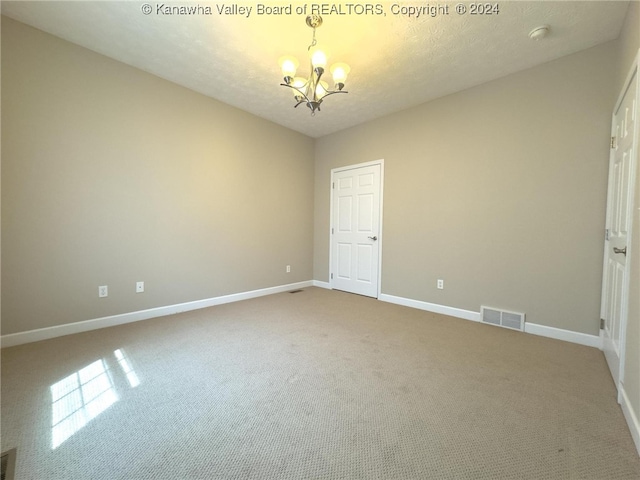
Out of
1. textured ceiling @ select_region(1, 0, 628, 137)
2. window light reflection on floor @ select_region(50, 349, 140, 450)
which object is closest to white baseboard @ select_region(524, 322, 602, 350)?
textured ceiling @ select_region(1, 0, 628, 137)

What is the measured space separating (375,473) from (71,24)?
12.9 feet

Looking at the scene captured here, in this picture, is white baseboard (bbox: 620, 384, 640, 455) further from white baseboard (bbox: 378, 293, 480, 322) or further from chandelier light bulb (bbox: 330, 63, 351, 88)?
chandelier light bulb (bbox: 330, 63, 351, 88)

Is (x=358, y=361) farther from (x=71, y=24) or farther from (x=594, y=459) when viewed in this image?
(x=71, y=24)

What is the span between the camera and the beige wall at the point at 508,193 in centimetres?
246

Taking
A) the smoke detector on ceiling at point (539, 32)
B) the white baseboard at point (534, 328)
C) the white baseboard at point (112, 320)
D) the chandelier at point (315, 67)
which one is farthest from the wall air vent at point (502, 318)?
the white baseboard at point (112, 320)

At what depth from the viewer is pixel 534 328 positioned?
2734 millimetres

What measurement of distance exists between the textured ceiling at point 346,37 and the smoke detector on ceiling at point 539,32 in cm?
4

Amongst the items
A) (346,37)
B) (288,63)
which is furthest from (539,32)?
(288,63)

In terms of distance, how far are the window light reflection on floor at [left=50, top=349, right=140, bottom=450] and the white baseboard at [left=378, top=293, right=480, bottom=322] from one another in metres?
3.14

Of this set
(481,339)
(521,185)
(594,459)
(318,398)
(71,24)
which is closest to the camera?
(594,459)

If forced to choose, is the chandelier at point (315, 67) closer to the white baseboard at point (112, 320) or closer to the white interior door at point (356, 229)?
the white interior door at point (356, 229)

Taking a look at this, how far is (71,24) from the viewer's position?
2.28 m

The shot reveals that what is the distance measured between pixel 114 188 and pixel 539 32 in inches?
166

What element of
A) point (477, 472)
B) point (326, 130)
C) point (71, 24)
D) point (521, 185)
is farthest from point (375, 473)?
point (326, 130)
